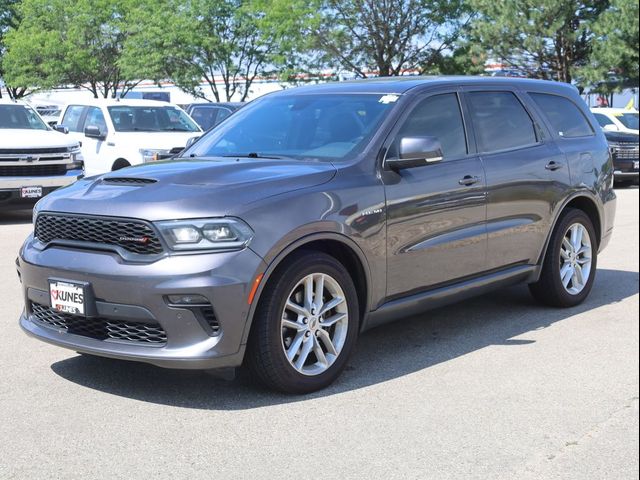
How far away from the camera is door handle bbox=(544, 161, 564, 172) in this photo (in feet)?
22.6

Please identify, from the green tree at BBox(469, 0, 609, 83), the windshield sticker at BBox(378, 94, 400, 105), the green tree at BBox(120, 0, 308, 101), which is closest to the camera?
the windshield sticker at BBox(378, 94, 400, 105)

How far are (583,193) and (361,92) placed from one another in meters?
2.17

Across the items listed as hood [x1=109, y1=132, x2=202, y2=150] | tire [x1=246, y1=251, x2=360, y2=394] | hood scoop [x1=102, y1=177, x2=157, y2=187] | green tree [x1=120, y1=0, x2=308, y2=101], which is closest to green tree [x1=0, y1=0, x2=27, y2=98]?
green tree [x1=120, y1=0, x2=308, y2=101]

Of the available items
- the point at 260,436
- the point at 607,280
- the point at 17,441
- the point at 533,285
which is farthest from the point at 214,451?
the point at 607,280

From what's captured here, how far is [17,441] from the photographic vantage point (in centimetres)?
438

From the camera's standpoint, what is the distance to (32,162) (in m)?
13.4

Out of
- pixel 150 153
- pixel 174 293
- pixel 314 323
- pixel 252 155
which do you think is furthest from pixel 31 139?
pixel 174 293

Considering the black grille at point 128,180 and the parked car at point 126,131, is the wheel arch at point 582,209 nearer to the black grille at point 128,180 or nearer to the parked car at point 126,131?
the black grille at point 128,180

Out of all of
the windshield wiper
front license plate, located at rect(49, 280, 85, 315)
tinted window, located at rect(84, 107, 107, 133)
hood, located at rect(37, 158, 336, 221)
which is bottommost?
front license plate, located at rect(49, 280, 85, 315)

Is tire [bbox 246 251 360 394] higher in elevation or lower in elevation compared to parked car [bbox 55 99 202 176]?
lower

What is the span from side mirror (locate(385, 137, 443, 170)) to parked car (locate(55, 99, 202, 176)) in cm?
957

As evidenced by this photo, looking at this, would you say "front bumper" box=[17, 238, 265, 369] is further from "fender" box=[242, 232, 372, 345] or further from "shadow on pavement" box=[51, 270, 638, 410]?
"shadow on pavement" box=[51, 270, 638, 410]

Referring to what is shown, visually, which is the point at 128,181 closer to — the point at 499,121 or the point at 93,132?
the point at 499,121

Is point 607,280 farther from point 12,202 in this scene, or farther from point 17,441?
point 12,202
